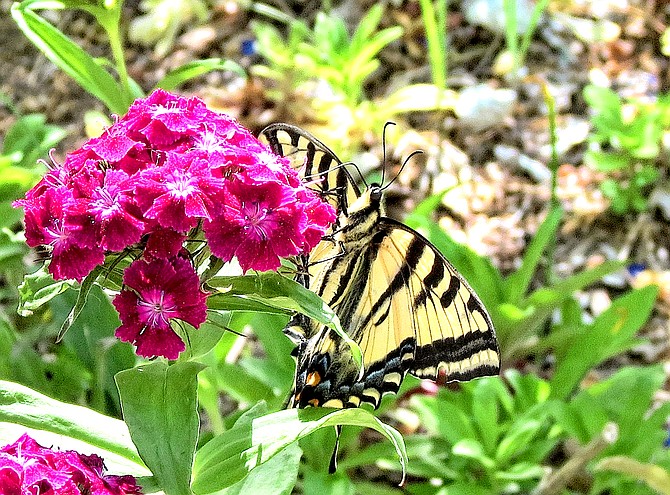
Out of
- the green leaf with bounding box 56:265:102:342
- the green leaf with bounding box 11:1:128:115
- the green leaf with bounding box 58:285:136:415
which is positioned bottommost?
the green leaf with bounding box 58:285:136:415

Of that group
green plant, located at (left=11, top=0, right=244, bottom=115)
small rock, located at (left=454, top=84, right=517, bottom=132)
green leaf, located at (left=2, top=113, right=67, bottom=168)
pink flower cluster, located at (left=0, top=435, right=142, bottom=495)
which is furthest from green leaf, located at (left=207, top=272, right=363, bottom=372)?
small rock, located at (left=454, top=84, right=517, bottom=132)

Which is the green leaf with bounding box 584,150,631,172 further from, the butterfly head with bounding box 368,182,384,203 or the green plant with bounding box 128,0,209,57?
the green plant with bounding box 128,0,209,57

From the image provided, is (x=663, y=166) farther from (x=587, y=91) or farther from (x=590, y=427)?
(x=590, y=427)

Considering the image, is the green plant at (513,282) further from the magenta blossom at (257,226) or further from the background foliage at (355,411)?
the magenta blossom at (257,226)

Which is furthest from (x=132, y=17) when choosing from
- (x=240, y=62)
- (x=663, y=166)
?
(x=663, y=166)

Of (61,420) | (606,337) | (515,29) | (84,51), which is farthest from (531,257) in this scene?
(61,420)

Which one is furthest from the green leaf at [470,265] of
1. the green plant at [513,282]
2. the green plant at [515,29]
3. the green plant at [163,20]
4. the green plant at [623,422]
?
the green plant at [163,20]

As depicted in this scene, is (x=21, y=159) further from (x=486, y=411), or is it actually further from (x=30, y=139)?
(x=486, y=411)
